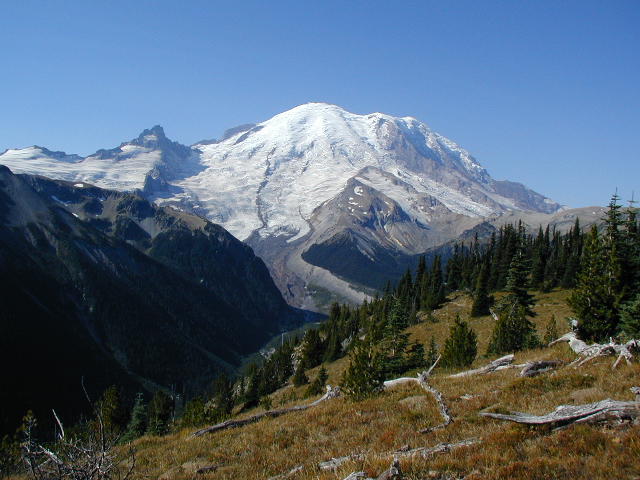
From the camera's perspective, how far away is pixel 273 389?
94188 mm

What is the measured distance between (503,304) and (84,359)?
182557 mm

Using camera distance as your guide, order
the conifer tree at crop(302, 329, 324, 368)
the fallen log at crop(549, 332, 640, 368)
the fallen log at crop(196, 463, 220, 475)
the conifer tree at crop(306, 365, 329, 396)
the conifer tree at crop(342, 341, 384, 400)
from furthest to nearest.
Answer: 1. the conifer tree at crop(302, 329, 324, 368)
2. the conifer tree at crop(306, 365, 329, 396)
3. the conifer tree at crop(342, 341, 384, 400)
4. the fallen log at crop(549, 332, 640, 368)
5. the fallen log at crop(196, 463, 220, 475)

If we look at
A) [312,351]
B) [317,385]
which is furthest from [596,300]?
[312,351]

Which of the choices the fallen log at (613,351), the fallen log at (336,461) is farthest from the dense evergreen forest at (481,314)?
the fallen log at (613,351)

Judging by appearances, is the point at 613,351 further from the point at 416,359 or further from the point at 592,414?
the point at 416,359

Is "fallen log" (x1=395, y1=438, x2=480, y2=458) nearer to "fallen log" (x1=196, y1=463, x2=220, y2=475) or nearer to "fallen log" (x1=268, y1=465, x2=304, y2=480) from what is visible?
"fallen log" (x1=268, y1=465, x2=304, y2=480)

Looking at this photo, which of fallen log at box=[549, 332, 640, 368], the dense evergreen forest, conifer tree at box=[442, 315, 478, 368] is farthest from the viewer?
conifer tree at box=[442, 315, 478, 368]

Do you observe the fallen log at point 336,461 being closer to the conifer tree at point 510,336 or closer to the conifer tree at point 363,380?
the conifer tree at point 363,380

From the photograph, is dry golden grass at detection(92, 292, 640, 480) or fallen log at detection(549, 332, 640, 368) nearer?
dry golden grass at detection(92, 292, 640, 480)

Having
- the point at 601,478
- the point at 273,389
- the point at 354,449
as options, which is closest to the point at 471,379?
the point at 354,449

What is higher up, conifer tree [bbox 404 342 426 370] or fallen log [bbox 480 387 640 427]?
fallen log [bbox 480 387 640 427]

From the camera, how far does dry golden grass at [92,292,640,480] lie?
9219mm

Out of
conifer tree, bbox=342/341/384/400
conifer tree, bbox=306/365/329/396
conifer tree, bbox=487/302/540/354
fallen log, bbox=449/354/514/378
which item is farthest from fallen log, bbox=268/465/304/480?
conifer tree, bbox=306/365/329/396

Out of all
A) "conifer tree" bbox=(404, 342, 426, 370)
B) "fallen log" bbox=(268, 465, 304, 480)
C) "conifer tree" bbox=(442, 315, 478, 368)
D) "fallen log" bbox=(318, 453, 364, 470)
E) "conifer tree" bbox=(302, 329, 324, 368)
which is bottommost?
"conifer tree" bbox=(302, 329, 324, 368)
